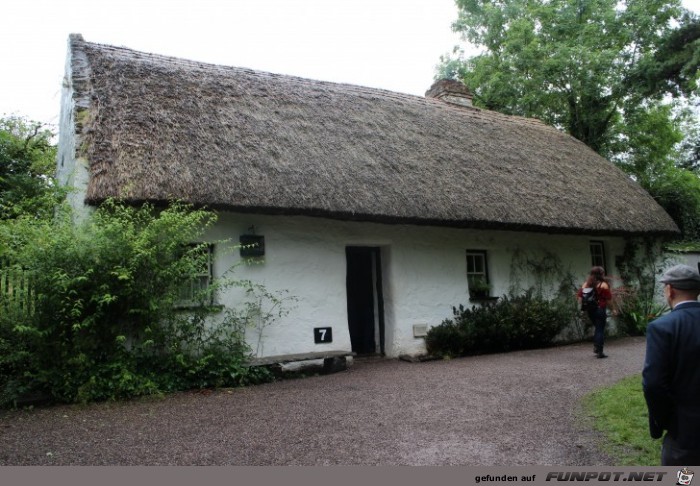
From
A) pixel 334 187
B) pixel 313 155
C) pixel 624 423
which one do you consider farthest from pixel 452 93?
pixel 624 423

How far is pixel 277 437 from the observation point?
4438 millimetres

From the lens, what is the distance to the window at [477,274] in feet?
33.9

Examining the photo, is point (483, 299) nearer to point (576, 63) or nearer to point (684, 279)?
point (684, 279)

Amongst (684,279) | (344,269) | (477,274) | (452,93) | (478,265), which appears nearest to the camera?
(684,279)

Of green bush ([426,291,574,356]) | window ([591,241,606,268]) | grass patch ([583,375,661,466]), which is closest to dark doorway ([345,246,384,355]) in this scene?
green bush ([426,291,574,356])

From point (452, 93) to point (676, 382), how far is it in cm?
1305

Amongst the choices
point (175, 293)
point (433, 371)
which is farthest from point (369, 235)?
point (175, 293)

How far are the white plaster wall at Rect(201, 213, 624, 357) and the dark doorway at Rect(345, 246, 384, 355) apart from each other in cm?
25

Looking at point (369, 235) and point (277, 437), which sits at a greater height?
point (369, 235)

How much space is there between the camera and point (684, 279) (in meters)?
2.80

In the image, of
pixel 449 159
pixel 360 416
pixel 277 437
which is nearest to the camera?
pixel 277 437

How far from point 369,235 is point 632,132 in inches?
602

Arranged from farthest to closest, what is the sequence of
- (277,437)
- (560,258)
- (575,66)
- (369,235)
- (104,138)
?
1. (575,66)
2. (560,258)
3. (369,235)
4. (104,138)
5. (277,437)

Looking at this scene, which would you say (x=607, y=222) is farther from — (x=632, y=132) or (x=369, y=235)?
(x=632, y=132)
